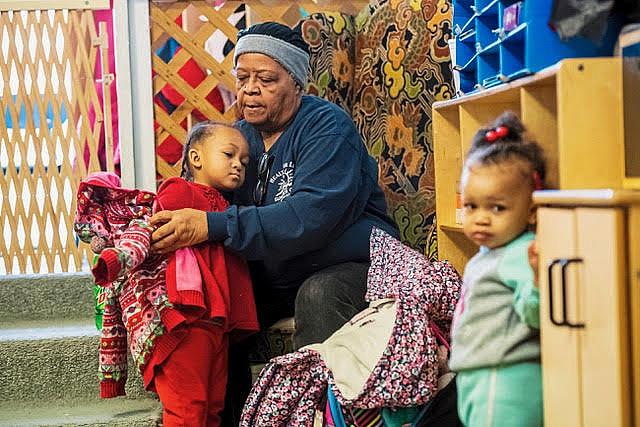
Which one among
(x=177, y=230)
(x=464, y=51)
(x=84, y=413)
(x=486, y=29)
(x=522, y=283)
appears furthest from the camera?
(x=84, y=413)

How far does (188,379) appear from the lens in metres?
A: 1.89

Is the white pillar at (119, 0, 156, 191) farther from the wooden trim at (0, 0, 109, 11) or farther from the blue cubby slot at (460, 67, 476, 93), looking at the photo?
the blue cubby slot at (460, 67, 476, 93)

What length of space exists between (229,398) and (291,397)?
1.45ft

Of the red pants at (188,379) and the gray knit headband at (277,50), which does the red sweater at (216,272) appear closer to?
the red pants at (188,379)

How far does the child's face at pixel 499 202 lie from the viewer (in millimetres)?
1347

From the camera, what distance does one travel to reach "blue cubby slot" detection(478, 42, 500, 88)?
1.74 metres

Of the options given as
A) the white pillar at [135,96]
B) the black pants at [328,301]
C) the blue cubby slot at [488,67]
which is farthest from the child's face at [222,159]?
the white pillar at [135,96]

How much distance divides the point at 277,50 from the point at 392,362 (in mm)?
850

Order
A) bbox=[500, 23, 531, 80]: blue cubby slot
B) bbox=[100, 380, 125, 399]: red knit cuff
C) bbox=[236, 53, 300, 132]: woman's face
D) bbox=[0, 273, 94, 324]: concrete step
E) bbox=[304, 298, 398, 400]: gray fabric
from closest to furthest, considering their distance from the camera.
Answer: bbox=[500, 23, 531, 80]: blue cubby slot, bbox=[304, 298, 398, 400]: gray fabric, bbox=[100, 380, 125, 399]: red knit cuff, bbox=[236, 53, 300, 132]: woman's face, bbox=[0, 273, 94, 324]: concrete step

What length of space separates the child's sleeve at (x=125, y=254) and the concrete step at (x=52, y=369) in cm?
54

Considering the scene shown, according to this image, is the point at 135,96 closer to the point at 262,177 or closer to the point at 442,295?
the point at 262,177

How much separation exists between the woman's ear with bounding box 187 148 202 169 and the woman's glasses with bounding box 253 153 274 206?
17 centimetres

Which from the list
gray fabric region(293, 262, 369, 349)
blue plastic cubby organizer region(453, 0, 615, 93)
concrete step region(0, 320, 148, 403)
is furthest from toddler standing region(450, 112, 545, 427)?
concrete step region(0, 320, 148, 403)

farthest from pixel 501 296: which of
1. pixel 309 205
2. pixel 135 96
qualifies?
pixel 135 96
